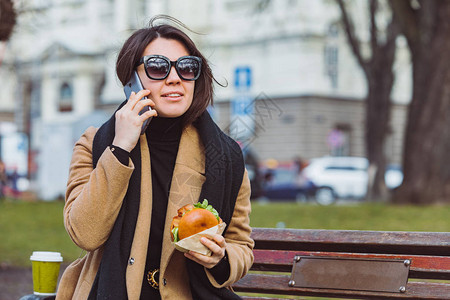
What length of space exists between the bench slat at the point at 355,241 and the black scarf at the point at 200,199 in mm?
609

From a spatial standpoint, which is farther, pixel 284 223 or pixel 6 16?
pixel 284 223

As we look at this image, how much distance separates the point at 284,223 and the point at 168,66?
8.98 metres

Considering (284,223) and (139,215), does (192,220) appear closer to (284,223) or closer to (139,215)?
(139,215)

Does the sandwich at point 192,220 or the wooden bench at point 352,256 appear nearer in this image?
the sandwich at point 192,220

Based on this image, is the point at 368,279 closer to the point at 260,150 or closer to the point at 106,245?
the point at 106,245

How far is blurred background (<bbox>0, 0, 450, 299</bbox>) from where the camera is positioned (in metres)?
13.1

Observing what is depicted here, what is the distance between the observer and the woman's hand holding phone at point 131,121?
302 cm

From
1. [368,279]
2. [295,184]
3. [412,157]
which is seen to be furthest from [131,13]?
[368,279]

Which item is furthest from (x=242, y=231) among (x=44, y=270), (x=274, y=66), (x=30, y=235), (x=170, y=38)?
(x=274, y=66)

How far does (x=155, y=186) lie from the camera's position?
3.22 metres

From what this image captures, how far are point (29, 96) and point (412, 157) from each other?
4143cm

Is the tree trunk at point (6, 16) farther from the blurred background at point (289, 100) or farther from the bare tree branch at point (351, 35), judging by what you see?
the bare tree branch at point (351, 35)

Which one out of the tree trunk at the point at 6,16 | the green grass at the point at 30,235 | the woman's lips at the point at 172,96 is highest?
the tree trunk at the point at 6,16

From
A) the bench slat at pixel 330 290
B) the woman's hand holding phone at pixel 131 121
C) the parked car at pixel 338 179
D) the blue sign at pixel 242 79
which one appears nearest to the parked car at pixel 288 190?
the parked car at pixel 338 179
